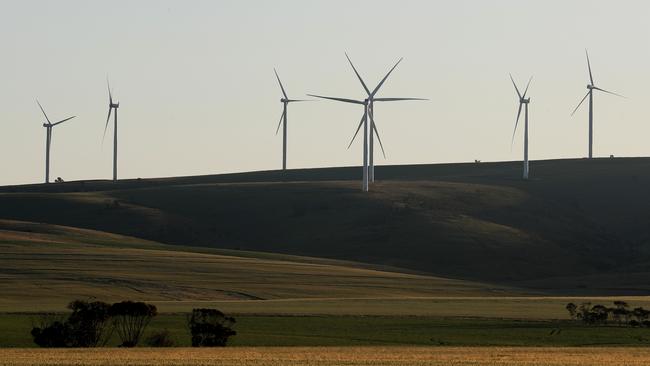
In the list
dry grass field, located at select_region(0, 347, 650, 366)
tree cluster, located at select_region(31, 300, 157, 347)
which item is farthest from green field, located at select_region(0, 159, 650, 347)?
dry grass field, located at select_region(0, 347, 650, 366)

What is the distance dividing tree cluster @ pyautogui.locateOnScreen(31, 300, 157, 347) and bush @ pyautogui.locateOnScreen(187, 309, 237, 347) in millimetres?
2170

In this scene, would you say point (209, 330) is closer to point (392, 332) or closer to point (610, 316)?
point (392, 332)

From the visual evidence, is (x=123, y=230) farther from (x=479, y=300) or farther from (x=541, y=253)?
(x=479, y=300)

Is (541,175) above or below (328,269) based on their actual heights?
above

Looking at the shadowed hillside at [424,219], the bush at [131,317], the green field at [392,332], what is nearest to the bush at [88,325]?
the bush at [131,317]

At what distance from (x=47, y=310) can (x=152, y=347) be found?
16.2 m

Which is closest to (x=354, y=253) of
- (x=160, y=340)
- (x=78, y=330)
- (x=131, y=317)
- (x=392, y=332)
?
(x=392, y=332)

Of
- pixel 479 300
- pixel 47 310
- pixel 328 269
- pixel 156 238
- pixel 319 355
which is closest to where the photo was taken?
Result: pixel 319 355

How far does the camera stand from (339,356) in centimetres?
Answer: 4241

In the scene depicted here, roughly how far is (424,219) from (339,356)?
101292mm

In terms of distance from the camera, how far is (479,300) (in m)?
80.9

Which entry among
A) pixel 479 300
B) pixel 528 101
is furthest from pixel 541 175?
pixel 479 300

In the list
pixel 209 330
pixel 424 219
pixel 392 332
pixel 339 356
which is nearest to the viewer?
pixel 339 356

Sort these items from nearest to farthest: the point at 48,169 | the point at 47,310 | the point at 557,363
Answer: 1. the point at 557,363
2. the point at 47,310
3. the point at 48,169
